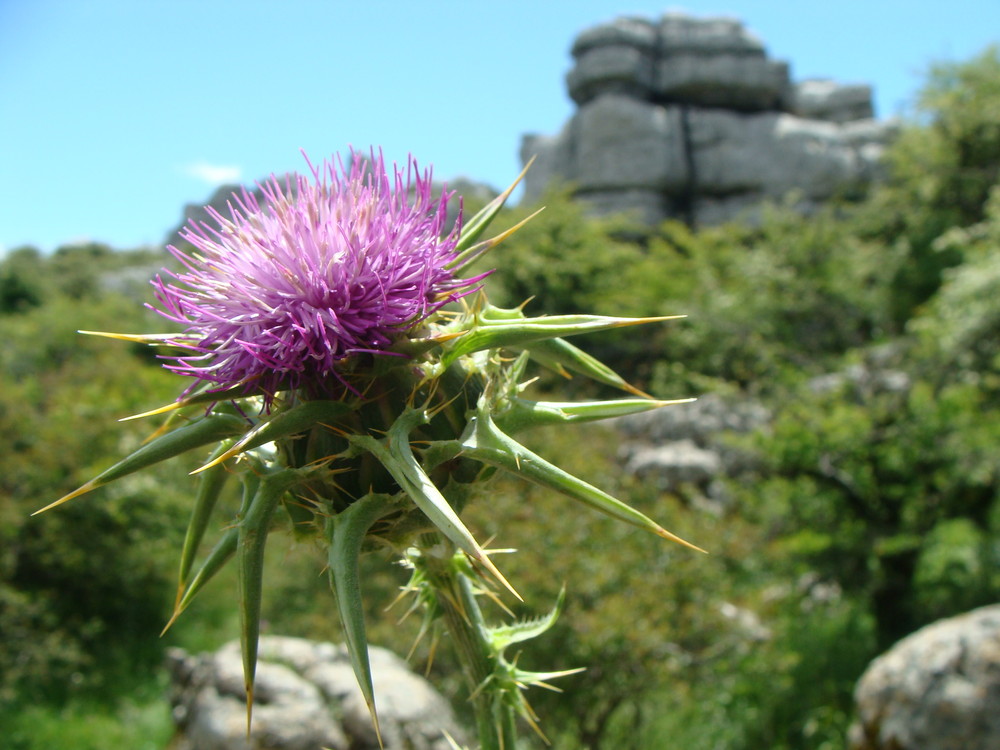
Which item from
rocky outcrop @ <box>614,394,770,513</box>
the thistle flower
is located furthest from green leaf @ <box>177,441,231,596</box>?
rocky outcrop @ <box>614,394,770,513</box>

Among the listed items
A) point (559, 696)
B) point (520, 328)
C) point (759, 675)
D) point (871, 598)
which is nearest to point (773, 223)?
point (871, 598)

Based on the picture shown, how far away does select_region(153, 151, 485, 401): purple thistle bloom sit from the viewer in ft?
5.14

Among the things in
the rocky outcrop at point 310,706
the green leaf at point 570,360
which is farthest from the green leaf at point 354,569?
the rocky outcrop at point 310,706

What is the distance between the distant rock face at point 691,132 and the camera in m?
31.1

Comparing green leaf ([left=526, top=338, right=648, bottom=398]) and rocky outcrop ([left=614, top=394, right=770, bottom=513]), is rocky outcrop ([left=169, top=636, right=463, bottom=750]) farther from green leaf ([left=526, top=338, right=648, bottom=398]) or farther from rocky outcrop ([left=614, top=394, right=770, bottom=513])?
rocky outcrop ([left=614, top=394, right=770, bottom=513])

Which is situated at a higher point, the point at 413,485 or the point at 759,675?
the point at 413,485

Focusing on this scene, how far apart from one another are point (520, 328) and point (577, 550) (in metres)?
6.24

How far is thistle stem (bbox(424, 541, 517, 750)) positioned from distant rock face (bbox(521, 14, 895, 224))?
93.7ft

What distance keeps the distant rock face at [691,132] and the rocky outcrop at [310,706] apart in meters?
25.5

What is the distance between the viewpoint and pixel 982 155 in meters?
17.9

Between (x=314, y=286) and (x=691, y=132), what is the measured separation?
108ft

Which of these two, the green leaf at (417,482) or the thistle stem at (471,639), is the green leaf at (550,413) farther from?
the thistle stem at (471,639)

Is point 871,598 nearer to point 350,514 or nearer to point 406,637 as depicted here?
point 406,637

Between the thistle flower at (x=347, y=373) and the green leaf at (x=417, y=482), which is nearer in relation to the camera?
the green leaf at (x=417, y=482)
